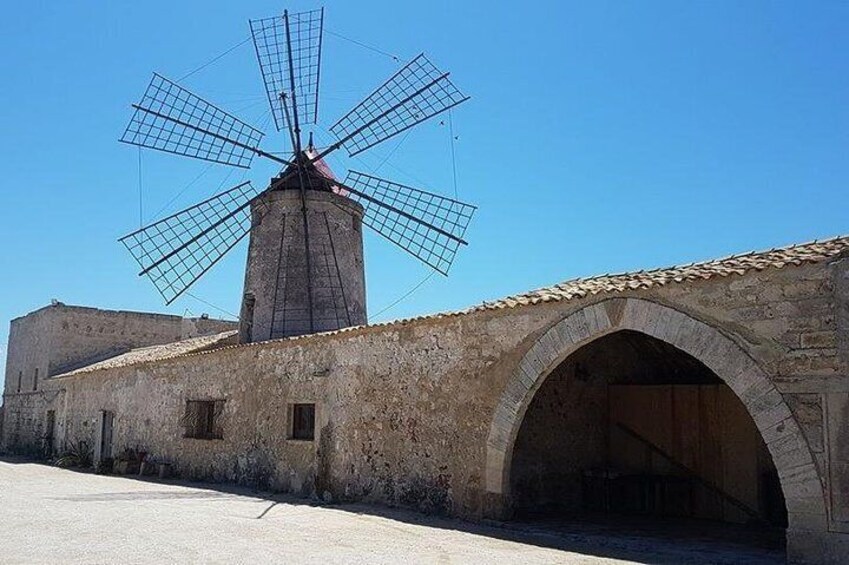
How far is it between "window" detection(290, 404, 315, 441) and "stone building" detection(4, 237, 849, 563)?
3 centimetres

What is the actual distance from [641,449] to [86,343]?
20580 mm

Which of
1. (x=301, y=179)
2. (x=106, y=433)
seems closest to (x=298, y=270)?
(x=301, y=179)

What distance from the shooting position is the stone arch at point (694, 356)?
22.5 feet

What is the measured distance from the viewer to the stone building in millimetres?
6922

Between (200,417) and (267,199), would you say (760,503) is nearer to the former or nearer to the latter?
(200,417)

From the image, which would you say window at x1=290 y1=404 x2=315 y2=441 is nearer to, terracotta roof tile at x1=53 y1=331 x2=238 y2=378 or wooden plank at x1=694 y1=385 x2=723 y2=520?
terracotta roof tile at x1=53 y1=331 x2=238 y2=378

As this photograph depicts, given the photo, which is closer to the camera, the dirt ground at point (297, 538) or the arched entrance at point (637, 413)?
the dirt ground at point (297, 538)

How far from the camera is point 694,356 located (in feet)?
25.7

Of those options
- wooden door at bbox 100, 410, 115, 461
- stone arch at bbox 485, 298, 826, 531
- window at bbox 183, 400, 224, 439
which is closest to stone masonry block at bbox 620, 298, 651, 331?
stone arch at bbox 485, 298, 826, 531

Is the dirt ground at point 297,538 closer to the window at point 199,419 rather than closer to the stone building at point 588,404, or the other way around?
the stone building at point 588,404

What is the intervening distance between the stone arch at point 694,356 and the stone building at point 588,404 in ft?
0.05

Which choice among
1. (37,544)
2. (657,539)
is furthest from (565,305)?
(37,544)

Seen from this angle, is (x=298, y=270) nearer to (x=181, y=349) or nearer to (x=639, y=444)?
(x=181, y=349)

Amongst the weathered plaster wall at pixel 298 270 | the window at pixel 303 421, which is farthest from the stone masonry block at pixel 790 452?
the weathered plaster wall at pixel 298 270
